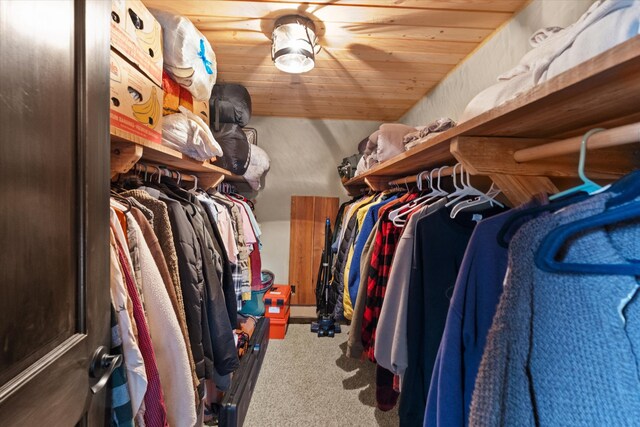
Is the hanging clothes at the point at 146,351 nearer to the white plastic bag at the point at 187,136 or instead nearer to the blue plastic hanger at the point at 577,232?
the white plastic bag at the point at 187,136

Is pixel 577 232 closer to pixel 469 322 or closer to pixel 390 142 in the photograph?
pixel 469 322

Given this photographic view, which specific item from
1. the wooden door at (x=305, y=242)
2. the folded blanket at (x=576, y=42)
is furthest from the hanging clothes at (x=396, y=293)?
the wooden door at (x=305, y=242)

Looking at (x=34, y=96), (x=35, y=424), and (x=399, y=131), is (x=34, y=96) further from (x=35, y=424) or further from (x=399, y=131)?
(x=399, y=131)

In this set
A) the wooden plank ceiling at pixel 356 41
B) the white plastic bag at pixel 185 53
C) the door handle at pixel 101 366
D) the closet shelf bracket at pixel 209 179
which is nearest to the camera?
the door handle at pixel 101 366

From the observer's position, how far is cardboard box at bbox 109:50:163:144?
85 centimetres

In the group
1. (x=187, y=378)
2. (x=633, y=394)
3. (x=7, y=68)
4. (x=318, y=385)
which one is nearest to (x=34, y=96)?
(x=7, y=68)

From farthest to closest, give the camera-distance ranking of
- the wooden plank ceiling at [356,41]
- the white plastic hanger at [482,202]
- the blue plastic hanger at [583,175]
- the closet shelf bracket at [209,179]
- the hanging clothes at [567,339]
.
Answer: the closet shelf bracket at [209,179], the wooden plank ceiling at [356,41], the white plastic hanger at [482,202], the blue plastic hanger at [583,175], the hanging clothes at [567,339]

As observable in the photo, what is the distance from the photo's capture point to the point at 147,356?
2.58ft

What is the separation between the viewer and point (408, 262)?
1.09 metres

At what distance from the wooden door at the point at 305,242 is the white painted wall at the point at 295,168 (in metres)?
0.06

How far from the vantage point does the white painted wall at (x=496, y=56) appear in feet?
3.68

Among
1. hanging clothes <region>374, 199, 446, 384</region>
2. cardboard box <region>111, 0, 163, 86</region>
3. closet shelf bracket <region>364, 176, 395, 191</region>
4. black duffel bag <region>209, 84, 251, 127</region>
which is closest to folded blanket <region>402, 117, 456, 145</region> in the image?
hanging clothes <region>374, 199, 446, 384</region>

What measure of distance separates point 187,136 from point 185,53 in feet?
1.06

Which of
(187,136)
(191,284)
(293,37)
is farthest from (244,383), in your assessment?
(293,37)
